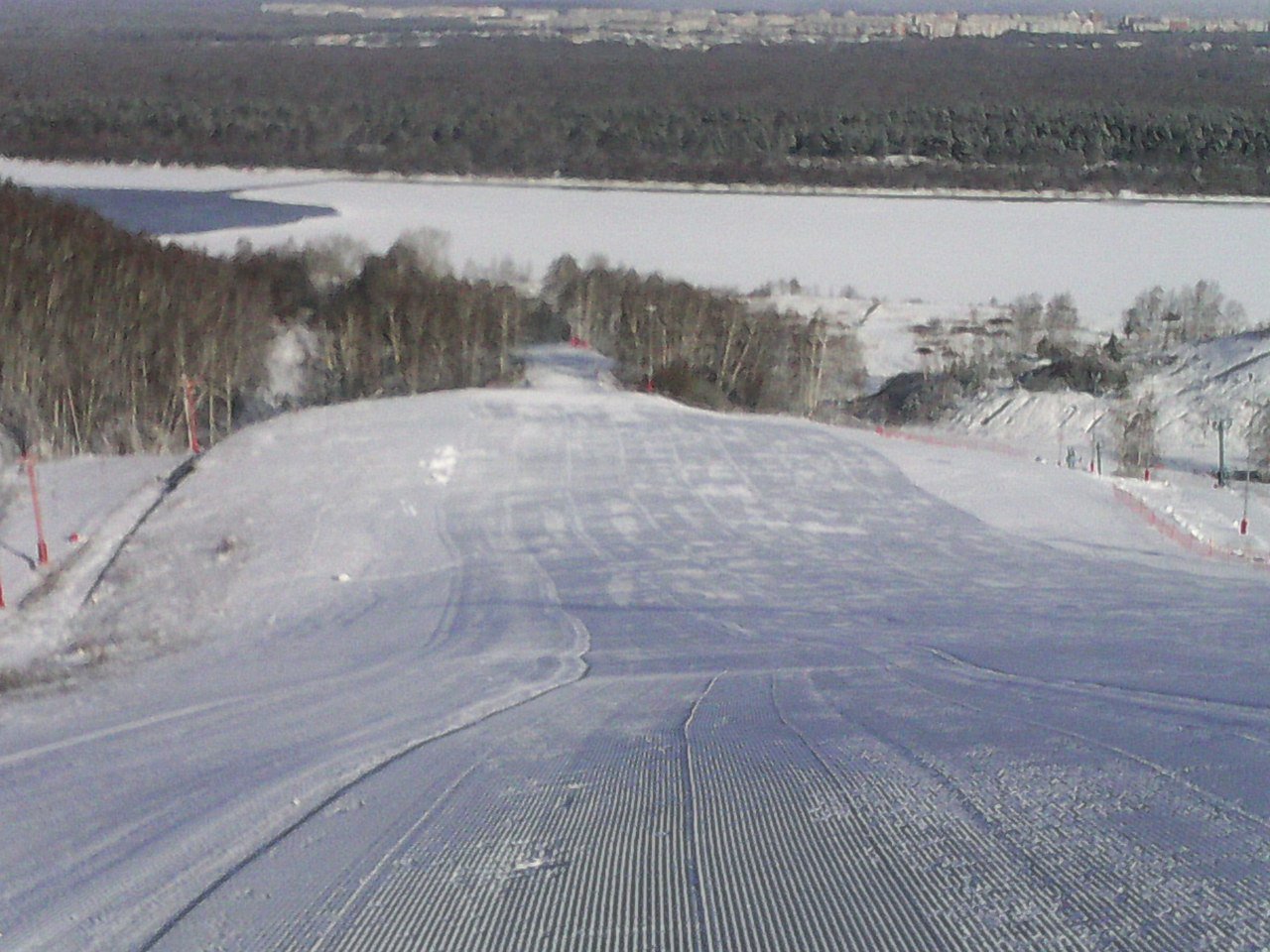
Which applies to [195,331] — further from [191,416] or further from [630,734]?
[630,734]

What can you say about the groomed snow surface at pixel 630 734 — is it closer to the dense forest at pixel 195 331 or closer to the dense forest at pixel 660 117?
the dense forest at pixel 195 331

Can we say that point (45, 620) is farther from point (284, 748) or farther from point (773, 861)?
point (773, 861)

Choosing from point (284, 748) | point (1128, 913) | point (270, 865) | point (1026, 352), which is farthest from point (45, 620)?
point (1026, 352)

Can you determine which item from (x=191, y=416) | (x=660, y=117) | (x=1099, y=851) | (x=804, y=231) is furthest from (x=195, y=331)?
(x=660, y=117)

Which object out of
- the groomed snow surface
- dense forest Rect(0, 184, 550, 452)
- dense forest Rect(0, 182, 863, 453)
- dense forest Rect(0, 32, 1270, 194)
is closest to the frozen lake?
dense forest Rect(0, 32, 1270, 194)

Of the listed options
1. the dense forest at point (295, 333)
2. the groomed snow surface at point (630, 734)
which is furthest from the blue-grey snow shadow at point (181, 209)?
the groomed snow surface at point (630, 734)

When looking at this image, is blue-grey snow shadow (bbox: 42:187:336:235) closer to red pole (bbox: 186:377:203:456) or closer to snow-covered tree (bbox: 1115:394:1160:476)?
red pole (bbox: 186:377:203:456)
